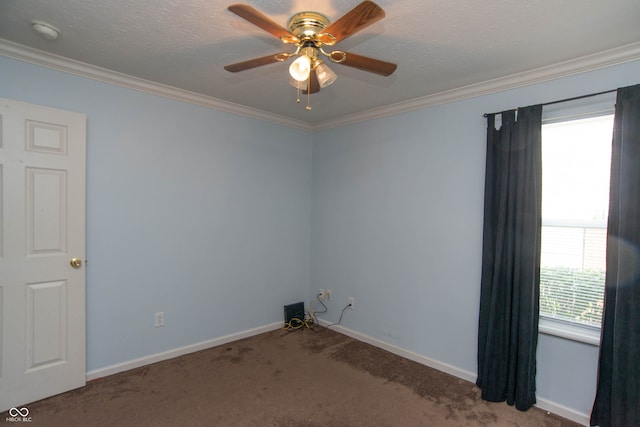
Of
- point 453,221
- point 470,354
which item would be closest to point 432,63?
point 453,221

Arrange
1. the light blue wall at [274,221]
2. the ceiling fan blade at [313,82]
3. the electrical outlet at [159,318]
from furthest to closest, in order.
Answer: the electrical outlet at [159,318]
the light blue wall at [274,221]
the ceiling fan blade at [313,82]

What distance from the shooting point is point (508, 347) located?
94.6 inches

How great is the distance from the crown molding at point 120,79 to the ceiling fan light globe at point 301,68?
1.73m

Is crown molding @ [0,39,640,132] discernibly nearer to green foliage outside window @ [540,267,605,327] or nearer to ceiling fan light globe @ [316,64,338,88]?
green foliage outside window @ [540,267,605,327]

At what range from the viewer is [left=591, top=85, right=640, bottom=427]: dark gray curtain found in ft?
6.36

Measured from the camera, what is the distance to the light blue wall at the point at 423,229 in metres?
2.33

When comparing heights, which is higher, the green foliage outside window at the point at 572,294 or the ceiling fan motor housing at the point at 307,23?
the ceiling fan motor housing at the point at 307,23

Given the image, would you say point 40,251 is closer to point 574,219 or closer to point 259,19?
point 259,19

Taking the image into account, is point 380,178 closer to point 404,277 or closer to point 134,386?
point 404,277

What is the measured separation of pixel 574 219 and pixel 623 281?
496 mm

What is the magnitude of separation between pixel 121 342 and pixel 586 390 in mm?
3413

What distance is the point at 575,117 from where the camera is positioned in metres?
2.26

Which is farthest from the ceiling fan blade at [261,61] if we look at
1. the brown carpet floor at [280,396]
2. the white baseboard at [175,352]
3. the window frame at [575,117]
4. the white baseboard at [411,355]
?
the white baseboard at [411,355]

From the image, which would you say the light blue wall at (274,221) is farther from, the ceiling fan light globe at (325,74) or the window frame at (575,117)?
the ceiling fan light globe at (325,74)
